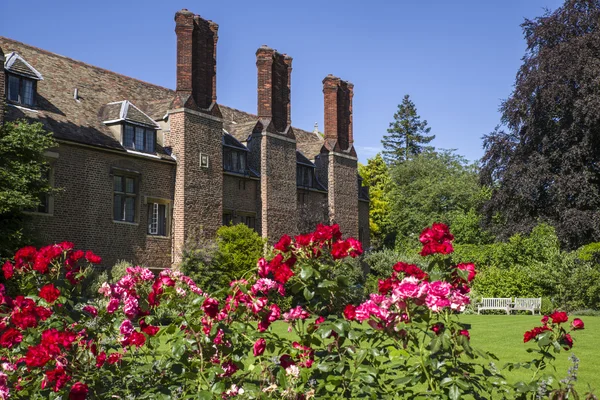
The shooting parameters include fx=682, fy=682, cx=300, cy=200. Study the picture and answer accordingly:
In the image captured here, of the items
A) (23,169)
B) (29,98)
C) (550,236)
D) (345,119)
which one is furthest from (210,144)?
(550,236)

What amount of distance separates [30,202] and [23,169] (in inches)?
39.2

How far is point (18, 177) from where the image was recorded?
18.3 m

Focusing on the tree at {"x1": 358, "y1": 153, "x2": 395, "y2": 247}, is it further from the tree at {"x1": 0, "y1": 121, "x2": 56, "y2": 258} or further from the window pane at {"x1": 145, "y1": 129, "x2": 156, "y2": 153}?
the tree at {"x1": 0, "y1": 121, "x2": 56, "y2": 258}

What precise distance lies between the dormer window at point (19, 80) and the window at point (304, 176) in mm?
13937

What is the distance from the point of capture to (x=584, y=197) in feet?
103

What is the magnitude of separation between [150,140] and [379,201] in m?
32.6

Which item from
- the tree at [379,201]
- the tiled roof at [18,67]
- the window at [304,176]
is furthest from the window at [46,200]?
the tree at [379,201]

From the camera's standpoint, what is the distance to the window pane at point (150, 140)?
80.4ft

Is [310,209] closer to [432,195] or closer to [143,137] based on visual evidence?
[143,137]

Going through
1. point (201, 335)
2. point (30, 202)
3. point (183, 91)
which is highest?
point (183, 91)

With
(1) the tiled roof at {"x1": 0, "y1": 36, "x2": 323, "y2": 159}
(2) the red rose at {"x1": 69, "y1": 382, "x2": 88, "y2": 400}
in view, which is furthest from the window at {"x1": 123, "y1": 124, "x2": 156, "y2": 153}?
(2) the red rose at {"x1": 69, "y1": 382, "x2": 88, "y2": 400}

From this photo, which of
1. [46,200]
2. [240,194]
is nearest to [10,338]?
[46,200]

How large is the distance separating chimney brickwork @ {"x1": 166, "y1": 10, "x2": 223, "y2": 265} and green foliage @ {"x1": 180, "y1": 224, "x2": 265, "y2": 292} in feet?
2.22

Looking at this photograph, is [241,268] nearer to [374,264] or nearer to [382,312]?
[374,264]
